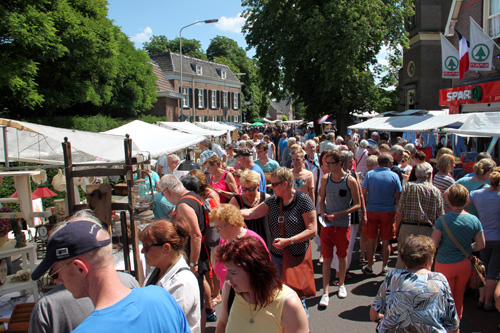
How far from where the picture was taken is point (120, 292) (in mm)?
1586

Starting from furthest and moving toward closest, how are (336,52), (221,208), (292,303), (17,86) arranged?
(336,52)
(17,86)
(221,208)
(292,303)

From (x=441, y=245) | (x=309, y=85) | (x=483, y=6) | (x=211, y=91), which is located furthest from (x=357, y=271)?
(x=211, y=91)

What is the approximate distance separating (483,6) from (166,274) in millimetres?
16823

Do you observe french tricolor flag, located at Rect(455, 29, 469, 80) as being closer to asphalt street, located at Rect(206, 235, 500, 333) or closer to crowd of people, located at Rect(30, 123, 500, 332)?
crowd of people, located at Rect(30, 123, 500, 332)

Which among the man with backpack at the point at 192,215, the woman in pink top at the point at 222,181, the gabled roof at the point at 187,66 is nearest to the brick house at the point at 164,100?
the gabled roof at the point at 187,66

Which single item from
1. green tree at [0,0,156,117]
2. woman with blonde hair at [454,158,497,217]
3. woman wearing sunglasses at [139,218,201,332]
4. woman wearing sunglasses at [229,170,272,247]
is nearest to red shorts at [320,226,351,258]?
→ woman wearing sunglasses at [229,170,272,247]

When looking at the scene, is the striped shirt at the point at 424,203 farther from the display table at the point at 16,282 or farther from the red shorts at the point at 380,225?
the display table at the point at 16,282

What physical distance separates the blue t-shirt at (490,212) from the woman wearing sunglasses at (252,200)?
250 cm

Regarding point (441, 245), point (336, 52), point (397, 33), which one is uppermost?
point (397, 33)

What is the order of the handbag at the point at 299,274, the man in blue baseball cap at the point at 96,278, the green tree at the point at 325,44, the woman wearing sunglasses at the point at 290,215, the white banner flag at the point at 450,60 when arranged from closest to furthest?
the man in blue baseball cap at the point at 96,278, the handbag at the point at 299,274, the woman wearing sunglasses at the point at 290,215, the white banner flag at the point at 450,60, the green tree at the point at 325,44

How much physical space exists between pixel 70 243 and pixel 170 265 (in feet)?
3.83

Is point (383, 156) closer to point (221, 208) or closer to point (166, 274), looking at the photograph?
point (221, 208)

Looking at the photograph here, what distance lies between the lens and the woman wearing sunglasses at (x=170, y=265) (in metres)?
2.57

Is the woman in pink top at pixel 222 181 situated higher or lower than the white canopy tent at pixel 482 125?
lower
